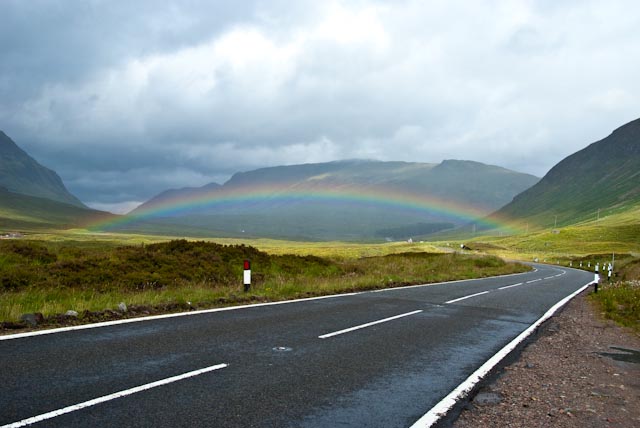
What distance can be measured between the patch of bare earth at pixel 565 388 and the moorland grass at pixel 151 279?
27.4 feet

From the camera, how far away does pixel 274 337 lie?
31.2ft

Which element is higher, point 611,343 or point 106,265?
point 106,265

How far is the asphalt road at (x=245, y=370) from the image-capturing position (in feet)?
17.6

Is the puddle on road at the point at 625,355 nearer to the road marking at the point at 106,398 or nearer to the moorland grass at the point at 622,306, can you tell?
the moorland grass at the point at 622,306

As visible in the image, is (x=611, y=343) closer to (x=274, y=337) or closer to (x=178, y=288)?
(x=274, y=337)

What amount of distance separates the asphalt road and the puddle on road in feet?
6.67

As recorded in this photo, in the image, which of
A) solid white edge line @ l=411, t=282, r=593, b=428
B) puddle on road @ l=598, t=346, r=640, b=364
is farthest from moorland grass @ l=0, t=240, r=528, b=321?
puddle on road @ l=598, t=346, r=640, b=364

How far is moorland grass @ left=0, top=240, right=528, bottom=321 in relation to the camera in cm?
1243

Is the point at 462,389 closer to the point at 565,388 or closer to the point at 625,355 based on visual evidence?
A: the point at 565,388

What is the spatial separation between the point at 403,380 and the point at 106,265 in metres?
13.4

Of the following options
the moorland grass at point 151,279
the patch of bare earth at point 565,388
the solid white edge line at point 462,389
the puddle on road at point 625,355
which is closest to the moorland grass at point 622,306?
the puddle on road at point 625,355

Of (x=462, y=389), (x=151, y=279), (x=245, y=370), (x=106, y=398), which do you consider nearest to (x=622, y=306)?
(x=462, y=389)

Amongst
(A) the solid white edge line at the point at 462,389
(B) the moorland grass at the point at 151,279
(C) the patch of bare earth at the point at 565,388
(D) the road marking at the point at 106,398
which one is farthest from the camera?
(B) the moorland grass at the point at 151,279

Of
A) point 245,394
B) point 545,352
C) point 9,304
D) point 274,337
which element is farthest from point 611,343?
point 9,304
